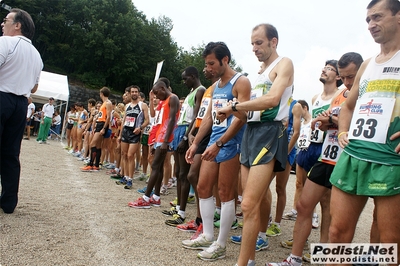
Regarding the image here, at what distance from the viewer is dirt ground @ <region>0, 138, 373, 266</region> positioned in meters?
2.90

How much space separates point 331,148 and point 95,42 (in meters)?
53.2

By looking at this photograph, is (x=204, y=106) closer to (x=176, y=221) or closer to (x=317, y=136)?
(x=317, y=136)

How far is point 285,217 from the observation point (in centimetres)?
599

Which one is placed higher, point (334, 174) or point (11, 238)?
point (334, 174)

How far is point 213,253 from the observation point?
3.29m

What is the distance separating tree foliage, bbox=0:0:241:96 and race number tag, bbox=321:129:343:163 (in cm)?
4887

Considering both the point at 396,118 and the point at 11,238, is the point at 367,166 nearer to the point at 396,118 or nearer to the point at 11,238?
the point at 396,118

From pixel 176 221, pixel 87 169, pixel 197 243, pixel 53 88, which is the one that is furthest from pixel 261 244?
pixel 53 88

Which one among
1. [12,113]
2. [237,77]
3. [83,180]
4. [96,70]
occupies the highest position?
[96,70]

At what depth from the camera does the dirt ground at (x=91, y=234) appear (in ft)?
9.52

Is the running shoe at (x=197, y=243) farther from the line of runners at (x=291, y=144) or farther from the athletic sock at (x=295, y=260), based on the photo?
the athletic sock at (x=295, y=260)

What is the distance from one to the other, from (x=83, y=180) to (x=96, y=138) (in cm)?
175

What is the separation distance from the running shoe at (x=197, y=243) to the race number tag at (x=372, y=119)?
202 cm

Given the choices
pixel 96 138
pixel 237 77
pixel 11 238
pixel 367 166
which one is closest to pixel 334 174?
pixel 367 166
